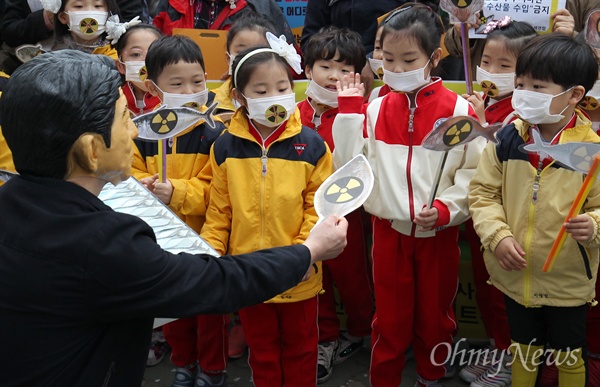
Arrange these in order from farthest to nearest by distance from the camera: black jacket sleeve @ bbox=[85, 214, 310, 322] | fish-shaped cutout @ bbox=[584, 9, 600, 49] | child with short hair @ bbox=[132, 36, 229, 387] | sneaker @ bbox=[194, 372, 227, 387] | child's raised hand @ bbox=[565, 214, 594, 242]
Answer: sneaker @ bbox=[194, 372, 227, 387] → child with short hair @ bbox=[132, 36, 229, 387] → fish-shaped cutout @ bbox=[584, 9, 600, 49] → child's raised hand @ bbox=[565, 214, 594, 242] → black jacket sleeve @ bbox=[85, 214, 310, 322]

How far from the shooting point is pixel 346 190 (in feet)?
8.87

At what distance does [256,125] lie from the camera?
382 centimetres

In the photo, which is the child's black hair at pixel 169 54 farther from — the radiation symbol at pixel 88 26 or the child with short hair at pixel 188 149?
the radiation symbol at pixel 88 26

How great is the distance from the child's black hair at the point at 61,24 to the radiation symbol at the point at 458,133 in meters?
2.88

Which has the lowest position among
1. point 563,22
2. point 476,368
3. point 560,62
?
point 476,368

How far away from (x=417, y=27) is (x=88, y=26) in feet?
8.03

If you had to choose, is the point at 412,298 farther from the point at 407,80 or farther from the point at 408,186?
the point at 407,80

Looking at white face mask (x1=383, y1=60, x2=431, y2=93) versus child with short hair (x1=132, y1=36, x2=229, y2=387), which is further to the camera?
child with short hair (x1=132, y1=36, x2=229, y2=387)

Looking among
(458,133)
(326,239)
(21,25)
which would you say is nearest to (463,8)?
(458,133)

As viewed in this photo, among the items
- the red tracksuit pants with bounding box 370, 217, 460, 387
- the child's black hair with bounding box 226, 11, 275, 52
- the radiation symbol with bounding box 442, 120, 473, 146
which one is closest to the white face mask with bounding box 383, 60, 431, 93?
the radiation symbol with bounding box 442, 120, 473, 146

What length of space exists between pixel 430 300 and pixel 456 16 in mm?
1612

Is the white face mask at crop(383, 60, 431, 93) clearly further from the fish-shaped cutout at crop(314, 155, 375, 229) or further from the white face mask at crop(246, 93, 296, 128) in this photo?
the fish-shaped cutout at crop(314, 155, 375, 229)

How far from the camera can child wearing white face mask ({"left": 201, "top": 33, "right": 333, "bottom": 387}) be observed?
368 centimetres

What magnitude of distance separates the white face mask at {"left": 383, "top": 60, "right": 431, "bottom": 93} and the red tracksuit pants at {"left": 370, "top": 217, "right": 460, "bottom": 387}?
0.73m
